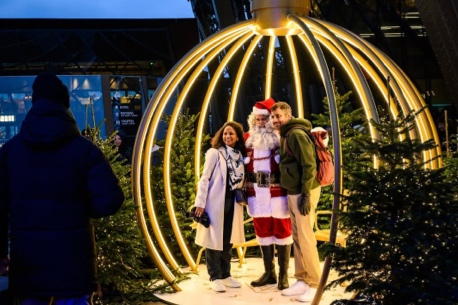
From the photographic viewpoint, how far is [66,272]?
12.4 ft

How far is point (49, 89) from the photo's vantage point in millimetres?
3879

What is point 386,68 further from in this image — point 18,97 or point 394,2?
point 394,2

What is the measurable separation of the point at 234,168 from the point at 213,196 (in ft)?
1.16

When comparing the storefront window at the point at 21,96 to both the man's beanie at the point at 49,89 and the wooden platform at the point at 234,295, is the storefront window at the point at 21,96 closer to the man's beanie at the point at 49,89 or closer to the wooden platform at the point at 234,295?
the wooden platform at the point at 234,295

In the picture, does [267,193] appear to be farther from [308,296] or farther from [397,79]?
[397,79]

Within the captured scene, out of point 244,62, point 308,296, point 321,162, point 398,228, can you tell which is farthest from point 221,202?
point 398,228

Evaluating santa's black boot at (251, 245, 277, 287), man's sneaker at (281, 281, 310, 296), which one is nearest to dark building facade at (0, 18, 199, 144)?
santa's black boot at (251, 245, 277, 287)

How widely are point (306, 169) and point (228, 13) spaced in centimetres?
949

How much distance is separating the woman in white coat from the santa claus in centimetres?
17

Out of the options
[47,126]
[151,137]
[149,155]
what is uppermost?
[151,137]

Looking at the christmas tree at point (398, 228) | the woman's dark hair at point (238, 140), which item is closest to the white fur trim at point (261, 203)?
the woman's dark hair at point (238, 140)

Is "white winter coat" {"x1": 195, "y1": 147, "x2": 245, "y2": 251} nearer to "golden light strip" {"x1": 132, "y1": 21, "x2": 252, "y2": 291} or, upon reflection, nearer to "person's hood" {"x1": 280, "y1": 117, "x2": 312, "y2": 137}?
"golden light strip" {"x1": 132, "y1": 21, "x2": 252, "y2": 291}

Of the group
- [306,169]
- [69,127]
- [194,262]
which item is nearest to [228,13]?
[194,262]

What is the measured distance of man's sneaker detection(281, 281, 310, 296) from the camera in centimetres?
691
